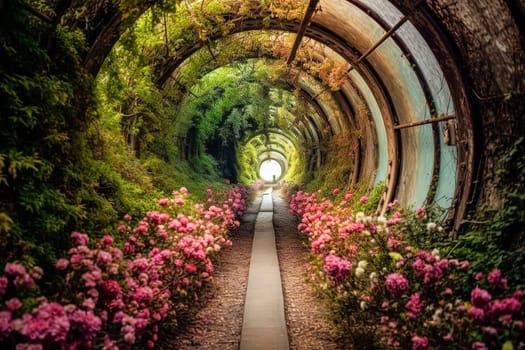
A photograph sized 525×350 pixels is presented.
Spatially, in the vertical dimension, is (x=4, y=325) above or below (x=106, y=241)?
below

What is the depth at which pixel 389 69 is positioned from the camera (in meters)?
7.39

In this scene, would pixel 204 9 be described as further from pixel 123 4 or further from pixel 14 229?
pixel 14 229

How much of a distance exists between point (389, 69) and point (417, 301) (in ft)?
17.0

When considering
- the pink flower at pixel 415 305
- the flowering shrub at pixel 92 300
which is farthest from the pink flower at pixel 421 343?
the flowering shrub at pixel 92 300

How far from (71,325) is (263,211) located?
1528cm

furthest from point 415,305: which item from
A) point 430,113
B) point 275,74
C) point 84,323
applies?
point 275,74

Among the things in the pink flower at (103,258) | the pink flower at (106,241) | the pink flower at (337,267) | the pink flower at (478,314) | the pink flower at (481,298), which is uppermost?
the pink flower at (106,241)

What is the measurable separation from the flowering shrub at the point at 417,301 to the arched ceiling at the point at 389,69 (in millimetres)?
1152

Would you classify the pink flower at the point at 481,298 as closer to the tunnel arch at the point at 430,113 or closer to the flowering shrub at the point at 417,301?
the flowering shrub at the point at 417,301

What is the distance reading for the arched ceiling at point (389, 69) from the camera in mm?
4898

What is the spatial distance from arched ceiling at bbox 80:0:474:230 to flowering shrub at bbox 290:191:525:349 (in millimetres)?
1152

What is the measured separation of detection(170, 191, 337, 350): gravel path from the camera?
15.3ft

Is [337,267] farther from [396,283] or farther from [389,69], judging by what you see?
[389,69]

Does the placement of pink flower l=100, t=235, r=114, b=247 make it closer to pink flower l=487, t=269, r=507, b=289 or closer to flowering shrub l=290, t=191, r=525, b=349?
flowering shrub l=290, t=191, r=525, b=349
